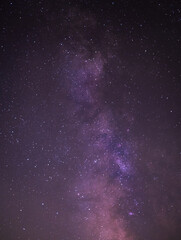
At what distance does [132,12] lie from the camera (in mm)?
5801

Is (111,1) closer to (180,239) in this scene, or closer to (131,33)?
(131,33)

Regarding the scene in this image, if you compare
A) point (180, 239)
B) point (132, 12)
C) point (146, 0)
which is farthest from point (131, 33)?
point (180, 239)

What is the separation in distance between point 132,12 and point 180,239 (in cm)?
1366

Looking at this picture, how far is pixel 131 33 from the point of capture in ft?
19.2

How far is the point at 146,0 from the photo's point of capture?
573 centimetres

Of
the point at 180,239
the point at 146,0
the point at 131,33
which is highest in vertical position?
the point at 146,0

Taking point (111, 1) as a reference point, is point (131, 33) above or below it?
below

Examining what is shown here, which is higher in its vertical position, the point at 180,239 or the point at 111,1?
the point at 111,1

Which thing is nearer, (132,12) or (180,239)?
(132,12)

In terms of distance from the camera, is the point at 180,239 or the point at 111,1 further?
the point at 180,239

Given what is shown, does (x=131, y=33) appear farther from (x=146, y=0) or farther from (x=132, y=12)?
(x=146, y=0)

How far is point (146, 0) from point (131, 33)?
2.96 feet

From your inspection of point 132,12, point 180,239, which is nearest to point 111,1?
point 132,12

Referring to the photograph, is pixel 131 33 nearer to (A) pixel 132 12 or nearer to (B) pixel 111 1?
(A) pixel 132 12
